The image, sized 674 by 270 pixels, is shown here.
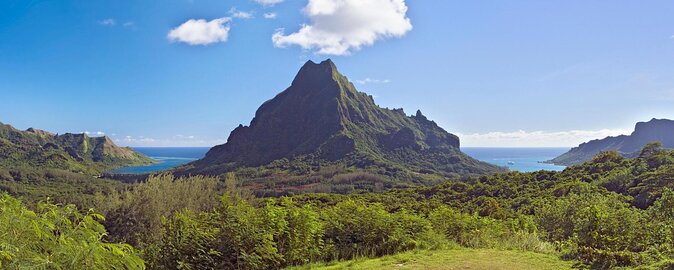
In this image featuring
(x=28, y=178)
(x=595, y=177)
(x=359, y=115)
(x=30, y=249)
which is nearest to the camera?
(x=30, y=249)

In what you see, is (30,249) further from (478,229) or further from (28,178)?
(28,178)

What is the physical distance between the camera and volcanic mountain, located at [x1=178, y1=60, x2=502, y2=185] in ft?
427

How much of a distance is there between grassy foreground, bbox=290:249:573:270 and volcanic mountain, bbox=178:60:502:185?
101 m

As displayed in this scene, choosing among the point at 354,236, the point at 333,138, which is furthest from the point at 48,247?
the point at 333,138

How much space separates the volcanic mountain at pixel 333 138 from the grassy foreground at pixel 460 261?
331 feet

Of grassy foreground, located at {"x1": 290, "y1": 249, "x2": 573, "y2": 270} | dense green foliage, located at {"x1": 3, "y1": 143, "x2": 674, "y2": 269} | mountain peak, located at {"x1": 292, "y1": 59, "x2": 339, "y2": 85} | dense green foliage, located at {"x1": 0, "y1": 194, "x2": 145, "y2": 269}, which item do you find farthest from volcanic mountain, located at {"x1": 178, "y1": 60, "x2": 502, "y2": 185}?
dense green foliage, located at {"x1": 0, "y1": 194, "x2": 145, "y2": 269}

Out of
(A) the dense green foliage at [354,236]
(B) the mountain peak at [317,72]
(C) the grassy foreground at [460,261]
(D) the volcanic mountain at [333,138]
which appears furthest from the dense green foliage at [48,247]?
(B) the mountain peak at [317,72]

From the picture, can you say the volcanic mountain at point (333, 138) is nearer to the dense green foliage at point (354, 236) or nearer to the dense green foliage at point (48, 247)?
the dense green foliage at point (354, 236)

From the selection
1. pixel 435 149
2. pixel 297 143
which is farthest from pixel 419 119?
pixel 297 143

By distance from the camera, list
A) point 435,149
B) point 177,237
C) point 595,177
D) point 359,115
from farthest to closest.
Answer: point 359,115
point 435,149
point 595,177
point 177,237

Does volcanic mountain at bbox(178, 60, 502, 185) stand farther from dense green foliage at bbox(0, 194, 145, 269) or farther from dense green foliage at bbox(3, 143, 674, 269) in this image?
dense green foliage at bbox(0, 194, 145, 269)

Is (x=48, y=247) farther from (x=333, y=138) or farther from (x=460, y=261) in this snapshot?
(x=333, y=138)

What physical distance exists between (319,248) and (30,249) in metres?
6.68

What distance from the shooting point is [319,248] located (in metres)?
9.11
